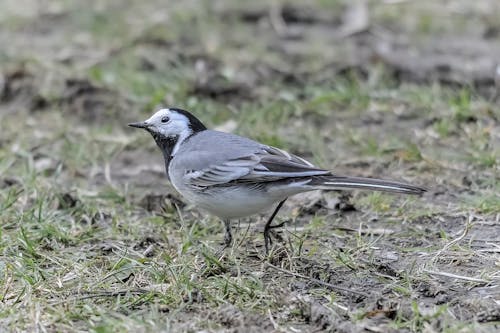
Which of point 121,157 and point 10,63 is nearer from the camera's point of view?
point 121,157

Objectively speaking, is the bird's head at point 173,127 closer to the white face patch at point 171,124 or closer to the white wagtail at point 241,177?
the white face patch at point 171,124

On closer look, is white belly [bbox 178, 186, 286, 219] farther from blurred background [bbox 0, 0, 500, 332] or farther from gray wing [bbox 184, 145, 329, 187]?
blurred background [bbox 0, 0, 500, 332]

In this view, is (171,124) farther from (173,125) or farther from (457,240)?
(457,240)

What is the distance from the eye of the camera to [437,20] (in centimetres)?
1030

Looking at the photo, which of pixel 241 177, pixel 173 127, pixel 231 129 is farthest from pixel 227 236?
pixel 231 129

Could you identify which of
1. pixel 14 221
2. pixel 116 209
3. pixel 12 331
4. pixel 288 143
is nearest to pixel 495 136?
pixel 288 143

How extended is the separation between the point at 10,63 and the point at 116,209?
323 centimetres

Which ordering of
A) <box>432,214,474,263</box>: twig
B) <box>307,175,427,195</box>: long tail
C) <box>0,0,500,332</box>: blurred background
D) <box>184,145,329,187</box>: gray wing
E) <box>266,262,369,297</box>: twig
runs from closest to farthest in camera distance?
<box>266,262,369,297</box>: twig, <box>307,175,427,195</box>: long tail, <box>0,0,500,332</box>: blurred background, <box>184,145,329,187</box>: gray wing, <box>432,214,474,263</box>: twig

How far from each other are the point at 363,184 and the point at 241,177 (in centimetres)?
78

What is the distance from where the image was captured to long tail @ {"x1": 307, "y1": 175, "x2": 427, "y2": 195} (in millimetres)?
4971

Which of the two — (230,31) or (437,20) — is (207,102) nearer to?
(230,31)

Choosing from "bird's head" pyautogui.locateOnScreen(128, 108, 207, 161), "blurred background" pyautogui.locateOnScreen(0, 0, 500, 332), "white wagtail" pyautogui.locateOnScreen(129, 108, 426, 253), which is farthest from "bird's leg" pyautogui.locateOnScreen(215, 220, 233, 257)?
"bird's head" pyautogui.locateOnScreen(128, 108, 207, 161)

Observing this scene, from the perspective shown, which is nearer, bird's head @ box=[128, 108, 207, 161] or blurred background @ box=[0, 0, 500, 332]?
blurred background @ box=[0, 0, 500, 332]

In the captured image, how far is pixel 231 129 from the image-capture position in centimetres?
771
